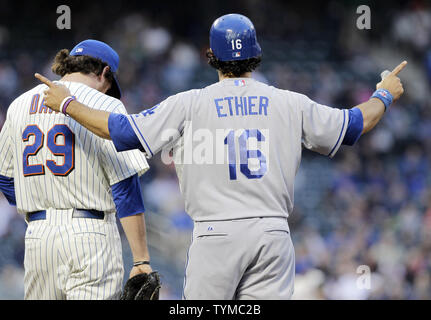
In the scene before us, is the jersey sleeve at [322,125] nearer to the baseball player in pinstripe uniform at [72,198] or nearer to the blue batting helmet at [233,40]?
the blue batting helmet at [233,40]

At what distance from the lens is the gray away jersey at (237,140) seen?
3.16 m

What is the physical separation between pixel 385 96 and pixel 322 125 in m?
0.46

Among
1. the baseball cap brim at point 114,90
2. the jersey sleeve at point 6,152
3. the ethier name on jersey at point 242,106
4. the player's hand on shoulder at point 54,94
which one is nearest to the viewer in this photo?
the ethier name on jersey at point 242,106

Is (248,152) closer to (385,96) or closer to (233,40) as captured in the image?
(233,40)

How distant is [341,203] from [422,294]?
1946 millimetres

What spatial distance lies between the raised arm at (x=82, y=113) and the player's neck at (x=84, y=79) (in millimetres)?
322

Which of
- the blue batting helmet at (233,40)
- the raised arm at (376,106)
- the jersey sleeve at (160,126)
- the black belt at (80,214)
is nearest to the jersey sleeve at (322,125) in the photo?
the raised arm at (376,106)

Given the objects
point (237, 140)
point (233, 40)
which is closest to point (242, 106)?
point (237, 140)

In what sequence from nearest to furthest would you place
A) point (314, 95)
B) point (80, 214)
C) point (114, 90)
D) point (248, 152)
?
point (248, 152) < point (80, 214) < point (114, 90) < point (314, 95)

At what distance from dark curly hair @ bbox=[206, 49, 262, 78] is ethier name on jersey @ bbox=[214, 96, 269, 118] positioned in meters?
0.19

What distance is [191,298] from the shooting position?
3135 mm

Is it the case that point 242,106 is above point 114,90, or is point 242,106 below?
below

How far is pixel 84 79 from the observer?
12.2 feet

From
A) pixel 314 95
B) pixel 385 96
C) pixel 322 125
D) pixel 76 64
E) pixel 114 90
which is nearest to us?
pixel 322 125
